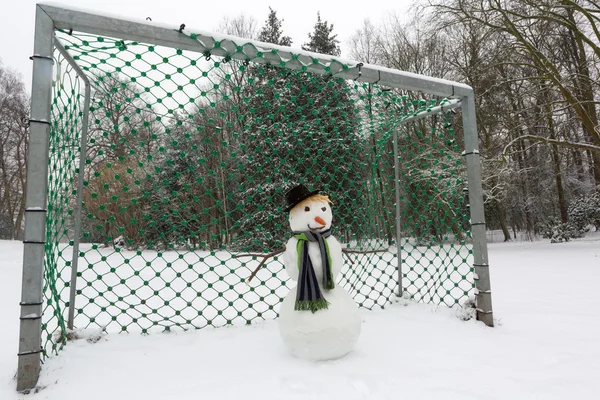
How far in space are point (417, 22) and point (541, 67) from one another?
3197 mm

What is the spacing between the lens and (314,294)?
5.28 feet

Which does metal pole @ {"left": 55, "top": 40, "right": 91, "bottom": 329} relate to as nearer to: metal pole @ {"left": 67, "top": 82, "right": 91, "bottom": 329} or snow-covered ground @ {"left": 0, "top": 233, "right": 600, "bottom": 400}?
metal pole @ {"left": 67, "top": 82, "right": 91, "bottom": 329}

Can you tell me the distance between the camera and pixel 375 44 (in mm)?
13805

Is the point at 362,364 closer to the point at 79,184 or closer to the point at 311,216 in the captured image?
the point at 311,216

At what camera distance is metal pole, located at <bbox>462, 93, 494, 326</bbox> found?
2260mm

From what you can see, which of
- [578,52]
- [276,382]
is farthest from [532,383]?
[578,52]

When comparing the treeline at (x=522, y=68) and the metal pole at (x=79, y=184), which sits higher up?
the treeline at (x=522, y=68)

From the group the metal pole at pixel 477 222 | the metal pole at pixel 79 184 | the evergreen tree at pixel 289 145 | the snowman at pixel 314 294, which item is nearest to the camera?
the snowman at pixel 314 294

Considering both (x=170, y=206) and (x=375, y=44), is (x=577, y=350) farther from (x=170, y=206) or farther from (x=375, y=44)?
(x=375, y=44)

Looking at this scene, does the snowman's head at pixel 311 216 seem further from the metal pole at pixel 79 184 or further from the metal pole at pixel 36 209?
the metal pole at pixel 79 184

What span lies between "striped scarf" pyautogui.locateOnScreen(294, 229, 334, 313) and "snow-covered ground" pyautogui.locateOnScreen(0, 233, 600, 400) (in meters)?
0.29

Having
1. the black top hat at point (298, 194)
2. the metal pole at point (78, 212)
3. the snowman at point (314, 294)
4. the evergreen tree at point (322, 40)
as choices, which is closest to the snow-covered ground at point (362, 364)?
the snowman at point (314, 294)

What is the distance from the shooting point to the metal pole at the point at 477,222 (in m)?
2.26

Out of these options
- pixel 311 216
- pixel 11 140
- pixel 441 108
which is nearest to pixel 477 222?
pixel 441 108
